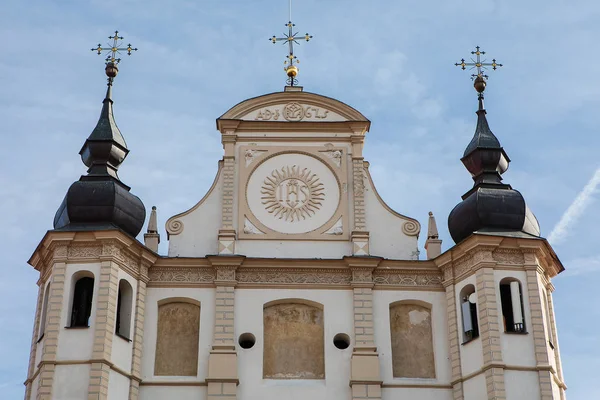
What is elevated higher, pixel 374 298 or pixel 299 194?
pixel 299 194

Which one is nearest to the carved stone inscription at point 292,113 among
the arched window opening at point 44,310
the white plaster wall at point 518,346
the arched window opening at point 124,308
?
the arched window opening at point 124,308

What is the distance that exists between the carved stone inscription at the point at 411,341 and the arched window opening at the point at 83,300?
6.04 m

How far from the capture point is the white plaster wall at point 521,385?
67.5ft

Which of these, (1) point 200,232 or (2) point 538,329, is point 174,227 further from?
(2) point 538,329

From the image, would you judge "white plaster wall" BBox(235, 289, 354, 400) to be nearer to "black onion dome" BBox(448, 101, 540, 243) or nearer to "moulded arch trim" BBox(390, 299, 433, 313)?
"moulded arch trim" BBox(390, 299, 433, 313)

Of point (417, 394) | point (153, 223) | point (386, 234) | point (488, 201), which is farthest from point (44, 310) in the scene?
point (488, 201)

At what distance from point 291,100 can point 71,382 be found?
800cm

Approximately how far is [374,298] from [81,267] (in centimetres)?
584

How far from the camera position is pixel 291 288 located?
882 inches

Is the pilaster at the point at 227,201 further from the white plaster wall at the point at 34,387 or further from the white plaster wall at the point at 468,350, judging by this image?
the white plaster wall at the point at 468,350

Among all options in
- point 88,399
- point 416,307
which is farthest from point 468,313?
point 88,399

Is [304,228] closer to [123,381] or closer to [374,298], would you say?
[374,298]

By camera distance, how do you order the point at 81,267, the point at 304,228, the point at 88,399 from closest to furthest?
the point at 88,399, the point at 81,267, the point at 304,228

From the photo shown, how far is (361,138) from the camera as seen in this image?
946 inches
